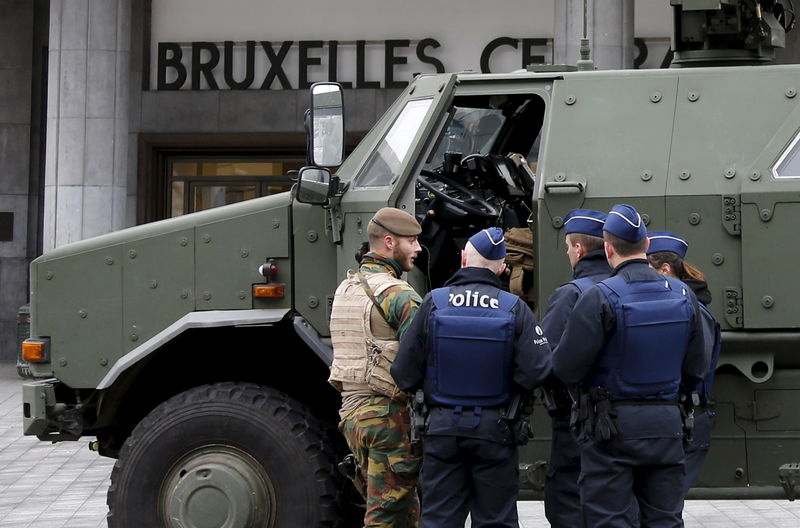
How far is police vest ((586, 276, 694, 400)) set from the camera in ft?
18.0

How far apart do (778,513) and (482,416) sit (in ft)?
13.1

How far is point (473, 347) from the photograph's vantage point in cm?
569

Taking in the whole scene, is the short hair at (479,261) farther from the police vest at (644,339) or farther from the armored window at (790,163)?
the armored window at (790,163)

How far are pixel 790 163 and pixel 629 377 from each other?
136 cm

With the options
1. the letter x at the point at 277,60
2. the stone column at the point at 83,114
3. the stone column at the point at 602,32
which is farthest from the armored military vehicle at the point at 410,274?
the letter x at the point at 277,60

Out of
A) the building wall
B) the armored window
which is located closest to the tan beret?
the armored window

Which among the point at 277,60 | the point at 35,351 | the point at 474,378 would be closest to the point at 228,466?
the point at 35,351

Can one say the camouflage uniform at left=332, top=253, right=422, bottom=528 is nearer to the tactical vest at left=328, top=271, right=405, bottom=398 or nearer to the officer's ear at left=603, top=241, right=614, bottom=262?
the tactical vest at left=328, top=271, right=405, bottom=398

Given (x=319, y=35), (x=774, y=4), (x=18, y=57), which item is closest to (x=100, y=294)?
(x=774, y=4)

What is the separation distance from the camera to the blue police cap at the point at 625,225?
18.2 ft

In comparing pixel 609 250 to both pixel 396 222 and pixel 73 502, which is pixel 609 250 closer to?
pixel 396 222

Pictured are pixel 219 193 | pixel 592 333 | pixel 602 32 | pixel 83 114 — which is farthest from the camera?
pixel 219 193

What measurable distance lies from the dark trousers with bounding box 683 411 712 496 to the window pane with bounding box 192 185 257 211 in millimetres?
14503

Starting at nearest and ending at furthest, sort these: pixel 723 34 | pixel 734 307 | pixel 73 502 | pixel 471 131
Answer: pixel 734 307
pixel 723 34
pixel 471 131
pixel 73 502
